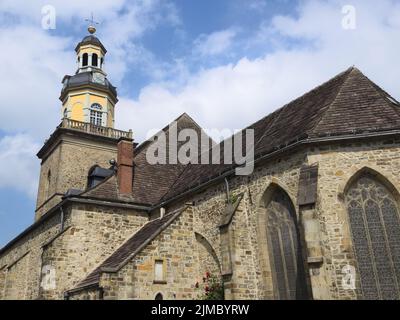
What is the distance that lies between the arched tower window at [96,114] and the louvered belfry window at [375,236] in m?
21.1

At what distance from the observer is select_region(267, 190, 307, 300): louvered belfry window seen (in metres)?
12.8

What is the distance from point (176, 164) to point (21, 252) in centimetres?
979

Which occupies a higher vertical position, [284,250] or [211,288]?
[284,250]

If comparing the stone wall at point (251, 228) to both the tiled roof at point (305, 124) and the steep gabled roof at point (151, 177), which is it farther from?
the steep gabled roof at point (151, 177)

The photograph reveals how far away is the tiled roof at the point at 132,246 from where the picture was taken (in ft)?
48.0

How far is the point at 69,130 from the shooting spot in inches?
1099

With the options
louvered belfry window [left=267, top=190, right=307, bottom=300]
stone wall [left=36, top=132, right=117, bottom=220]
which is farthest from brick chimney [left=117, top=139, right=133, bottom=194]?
stone wall [left=36, top=132, right=117, bottom=220]

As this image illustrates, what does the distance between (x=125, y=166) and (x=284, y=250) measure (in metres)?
9.38

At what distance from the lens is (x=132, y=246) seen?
1631cm

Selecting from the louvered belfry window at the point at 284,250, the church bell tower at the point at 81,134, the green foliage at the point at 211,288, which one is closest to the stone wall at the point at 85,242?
the green foliage at the point at 211,288

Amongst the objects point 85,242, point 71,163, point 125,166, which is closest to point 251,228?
point 85,242

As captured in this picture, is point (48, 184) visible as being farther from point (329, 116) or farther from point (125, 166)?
point (329, 116)

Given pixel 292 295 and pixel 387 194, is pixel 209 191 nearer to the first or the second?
pixel 292 295
